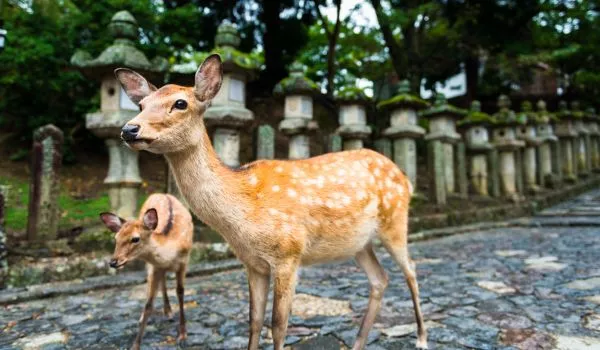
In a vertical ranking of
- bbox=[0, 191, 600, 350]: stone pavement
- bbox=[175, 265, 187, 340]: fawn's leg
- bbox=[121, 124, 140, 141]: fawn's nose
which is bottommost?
bbox=[0, 191, 600, 350]: stone pavement

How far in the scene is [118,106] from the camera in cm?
559

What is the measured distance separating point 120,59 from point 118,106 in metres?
0.57

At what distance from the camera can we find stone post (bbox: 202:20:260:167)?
6.01m

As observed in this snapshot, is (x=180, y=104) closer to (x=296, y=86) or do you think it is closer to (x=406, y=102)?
(x=296, y=86)

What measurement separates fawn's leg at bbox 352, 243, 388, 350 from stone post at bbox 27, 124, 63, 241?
3806mm

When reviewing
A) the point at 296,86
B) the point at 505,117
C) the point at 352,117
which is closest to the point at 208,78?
the point at 296,86

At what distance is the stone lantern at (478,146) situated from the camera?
1102cm

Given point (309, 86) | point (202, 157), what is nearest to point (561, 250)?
point (309, 86)

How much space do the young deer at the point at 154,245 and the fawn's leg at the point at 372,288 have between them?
1312 millimetres

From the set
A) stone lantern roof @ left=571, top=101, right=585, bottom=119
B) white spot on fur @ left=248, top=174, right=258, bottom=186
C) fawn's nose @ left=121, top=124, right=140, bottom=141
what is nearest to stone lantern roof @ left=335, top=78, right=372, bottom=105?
white spot on fur @ left=248, top=174, right=258, bottom=186

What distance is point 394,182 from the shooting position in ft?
11.2

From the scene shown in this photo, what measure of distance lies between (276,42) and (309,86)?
8095 millimetres

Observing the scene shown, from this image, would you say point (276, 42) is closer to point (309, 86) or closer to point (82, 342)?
point (309, 86)

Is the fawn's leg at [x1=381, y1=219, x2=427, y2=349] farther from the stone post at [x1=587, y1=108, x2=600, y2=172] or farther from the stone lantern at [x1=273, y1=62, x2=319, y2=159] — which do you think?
the stone post at [x1=587, y1=108, x2=600, y2=172]
